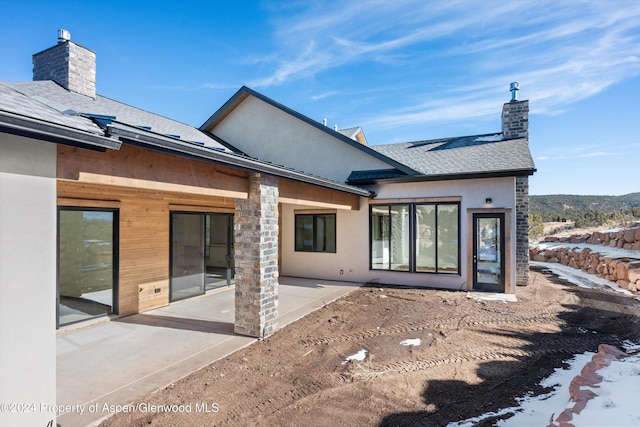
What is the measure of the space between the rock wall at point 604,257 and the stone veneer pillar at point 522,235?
292 centimetres

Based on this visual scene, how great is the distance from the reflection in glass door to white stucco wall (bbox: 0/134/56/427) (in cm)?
983

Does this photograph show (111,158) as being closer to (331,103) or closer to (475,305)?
(475,305)

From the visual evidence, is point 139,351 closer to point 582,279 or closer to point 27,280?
point 27,280

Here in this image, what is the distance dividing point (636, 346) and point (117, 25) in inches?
588

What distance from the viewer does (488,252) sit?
9.72 m

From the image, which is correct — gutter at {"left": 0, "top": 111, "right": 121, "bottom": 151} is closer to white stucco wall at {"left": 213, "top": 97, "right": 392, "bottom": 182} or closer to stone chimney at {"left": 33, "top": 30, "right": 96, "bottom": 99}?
stone chimney at {"left": 33, "top": 30, "right": 96, "bottom": 99}

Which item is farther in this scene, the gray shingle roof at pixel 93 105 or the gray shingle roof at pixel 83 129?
the gray shingle roof at pixel 93 105

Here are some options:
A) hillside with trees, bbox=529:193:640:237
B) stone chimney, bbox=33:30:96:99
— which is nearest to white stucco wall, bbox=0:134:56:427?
stone chimney, bbox=33:30:96:99

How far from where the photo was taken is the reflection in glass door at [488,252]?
956cm

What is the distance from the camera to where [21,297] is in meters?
2.87

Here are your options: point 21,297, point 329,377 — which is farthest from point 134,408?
point 329,377

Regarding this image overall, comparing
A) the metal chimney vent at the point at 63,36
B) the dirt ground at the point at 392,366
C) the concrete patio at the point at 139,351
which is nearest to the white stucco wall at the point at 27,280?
the concrete patio at the point at 139,351

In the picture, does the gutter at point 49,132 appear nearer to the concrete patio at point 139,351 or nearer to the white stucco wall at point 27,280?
the white stucco wall at point 27,280

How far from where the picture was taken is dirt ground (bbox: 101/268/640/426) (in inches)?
138
